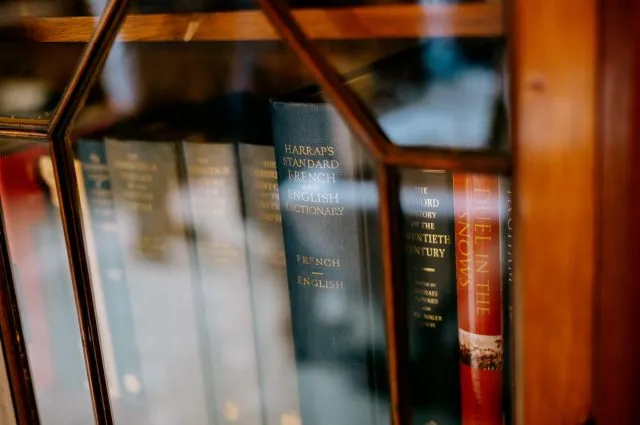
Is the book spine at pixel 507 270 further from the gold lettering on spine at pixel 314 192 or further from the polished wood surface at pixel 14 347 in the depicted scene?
the polished wood surface at pixel 14 347

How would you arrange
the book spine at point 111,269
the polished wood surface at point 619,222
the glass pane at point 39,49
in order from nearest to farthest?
1. the polished wood surface at point 619,222
2. the glass pane at point 39,49
3. the book spine at point 111,269

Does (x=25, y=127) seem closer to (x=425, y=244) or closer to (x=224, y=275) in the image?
(x=224, y=275)

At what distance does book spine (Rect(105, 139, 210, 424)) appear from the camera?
670 mm

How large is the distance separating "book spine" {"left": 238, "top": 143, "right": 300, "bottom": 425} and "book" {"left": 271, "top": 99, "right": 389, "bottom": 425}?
0.02m

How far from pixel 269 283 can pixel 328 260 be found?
0.27ft

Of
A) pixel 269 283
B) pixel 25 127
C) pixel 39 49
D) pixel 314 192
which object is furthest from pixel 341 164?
pixel 39 49

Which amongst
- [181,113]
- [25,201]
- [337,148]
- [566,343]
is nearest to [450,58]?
[337,148]

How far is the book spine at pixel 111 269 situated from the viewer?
701 mm

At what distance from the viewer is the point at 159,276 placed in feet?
2.27

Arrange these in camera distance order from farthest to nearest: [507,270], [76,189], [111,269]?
[111,269] < [76,189] < [507,270]

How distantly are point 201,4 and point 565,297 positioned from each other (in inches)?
14.4

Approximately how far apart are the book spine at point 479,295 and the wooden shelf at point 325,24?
0.32ft

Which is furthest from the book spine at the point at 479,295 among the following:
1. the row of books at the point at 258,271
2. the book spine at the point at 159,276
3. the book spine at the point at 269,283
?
the book spine at the point at 159,276

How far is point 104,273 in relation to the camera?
0.72m
